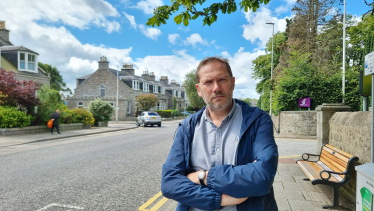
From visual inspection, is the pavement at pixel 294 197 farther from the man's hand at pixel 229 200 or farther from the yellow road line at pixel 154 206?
the man's hand at pixel 229 200

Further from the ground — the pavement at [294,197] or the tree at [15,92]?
the tree at [15,92]

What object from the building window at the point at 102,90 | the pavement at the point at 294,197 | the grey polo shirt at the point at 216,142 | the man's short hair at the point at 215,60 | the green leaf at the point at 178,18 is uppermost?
the building window at the point at 102,90

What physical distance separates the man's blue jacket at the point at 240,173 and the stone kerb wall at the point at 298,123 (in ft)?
55.3

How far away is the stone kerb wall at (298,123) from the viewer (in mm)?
17219

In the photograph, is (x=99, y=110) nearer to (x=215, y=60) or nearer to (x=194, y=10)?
(x=194, y=10)

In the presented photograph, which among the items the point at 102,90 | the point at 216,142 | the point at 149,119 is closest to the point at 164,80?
the point at 102,90

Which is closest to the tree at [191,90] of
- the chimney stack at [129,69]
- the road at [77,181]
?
the chimney stack at [129,69]

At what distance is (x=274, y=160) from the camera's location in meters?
1.86

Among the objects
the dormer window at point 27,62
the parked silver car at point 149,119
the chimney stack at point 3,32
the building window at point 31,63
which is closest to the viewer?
the dormer window at point 27,62

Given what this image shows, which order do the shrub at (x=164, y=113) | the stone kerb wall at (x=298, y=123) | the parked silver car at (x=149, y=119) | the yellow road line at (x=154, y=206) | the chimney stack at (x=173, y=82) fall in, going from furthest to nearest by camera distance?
1. the chimney stack at (x=173, y=82)
2. the shrub at (x=164, y=113)
3. the parked silver car at (x=149, y=119)
4. the stone kerb wall at (x=298, y=123)
5. the yellow road line at (x=154, y=206)

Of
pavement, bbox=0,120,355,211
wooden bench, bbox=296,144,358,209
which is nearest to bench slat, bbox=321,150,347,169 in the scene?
wooden bench, bbox=296,144,358,209

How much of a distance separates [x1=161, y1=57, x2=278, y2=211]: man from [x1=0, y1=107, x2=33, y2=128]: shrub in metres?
17.5

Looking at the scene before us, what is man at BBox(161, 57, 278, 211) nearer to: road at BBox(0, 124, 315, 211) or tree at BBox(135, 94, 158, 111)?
road at BBox(0, 124, 315, 211)

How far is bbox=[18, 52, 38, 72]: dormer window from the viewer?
26.8 meters
